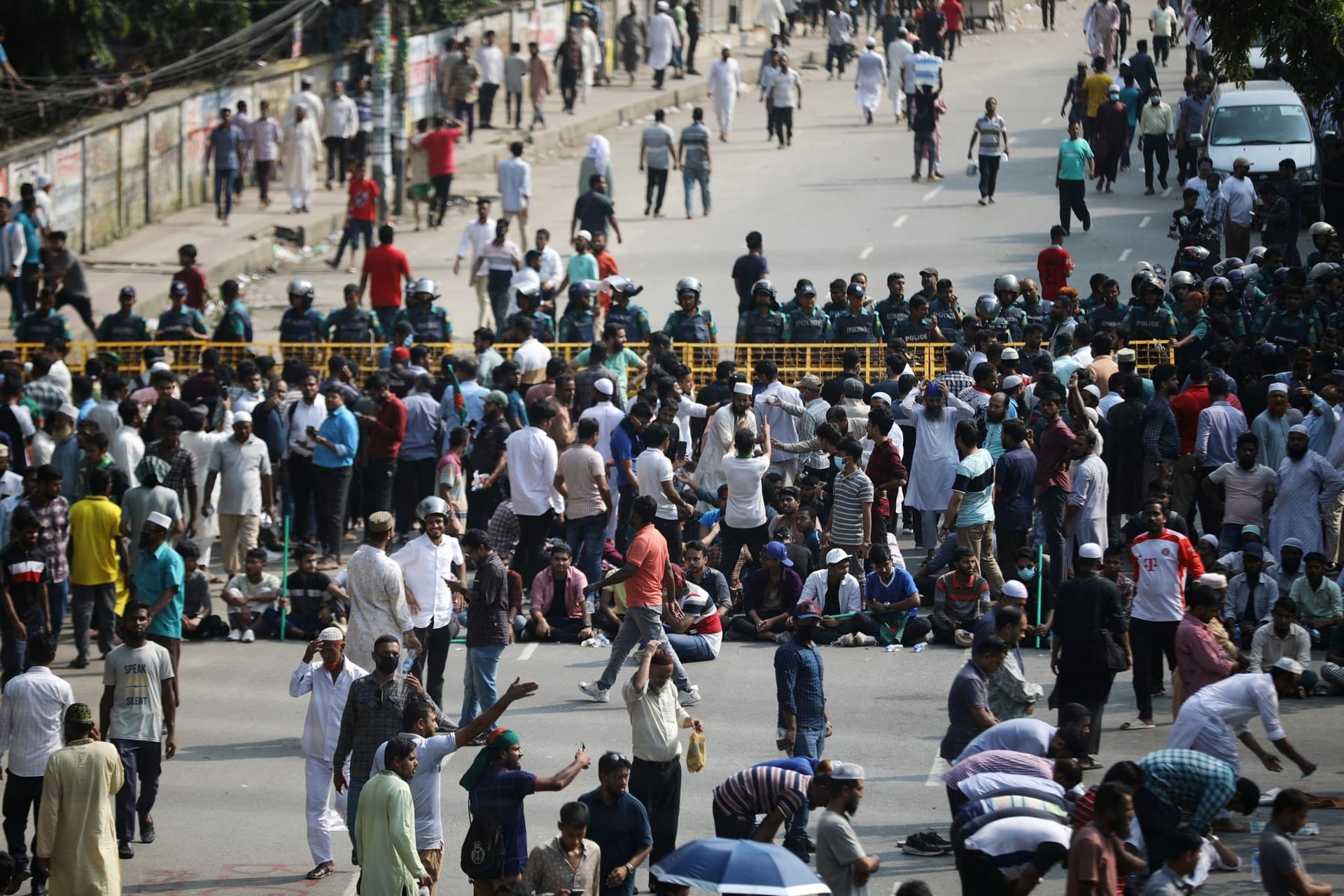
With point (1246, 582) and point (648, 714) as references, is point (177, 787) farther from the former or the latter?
point (1246, 582)

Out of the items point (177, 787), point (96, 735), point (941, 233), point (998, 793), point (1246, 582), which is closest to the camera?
point (998, 793)

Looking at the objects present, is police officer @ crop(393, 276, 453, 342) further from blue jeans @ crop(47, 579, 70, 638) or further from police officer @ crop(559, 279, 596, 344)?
blue jeans @ crop(47, 579, 70, 638)

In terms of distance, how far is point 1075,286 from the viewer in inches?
939

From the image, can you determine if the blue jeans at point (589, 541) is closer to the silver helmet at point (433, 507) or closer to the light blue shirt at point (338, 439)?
the light blue shirt at point (338, 439)

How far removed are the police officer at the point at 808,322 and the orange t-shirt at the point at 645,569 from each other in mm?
6010

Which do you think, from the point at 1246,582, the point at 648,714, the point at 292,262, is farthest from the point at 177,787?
the point at 292,262

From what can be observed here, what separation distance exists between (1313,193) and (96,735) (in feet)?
62.3

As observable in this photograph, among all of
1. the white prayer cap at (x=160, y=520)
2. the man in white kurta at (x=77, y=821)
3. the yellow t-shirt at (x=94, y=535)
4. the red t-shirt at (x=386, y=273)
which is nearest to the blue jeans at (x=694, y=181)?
the red t-shirt at (x=386, y=273)

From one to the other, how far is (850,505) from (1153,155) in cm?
1573

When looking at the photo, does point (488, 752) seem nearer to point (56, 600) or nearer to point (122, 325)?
point (56, 600)

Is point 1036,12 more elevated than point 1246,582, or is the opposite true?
point 1036,12

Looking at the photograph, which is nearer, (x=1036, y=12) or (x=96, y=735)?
(x=96, y=735)

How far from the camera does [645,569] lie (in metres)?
13.5

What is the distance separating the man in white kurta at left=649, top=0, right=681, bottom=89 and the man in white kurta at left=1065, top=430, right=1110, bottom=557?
23.1 m
